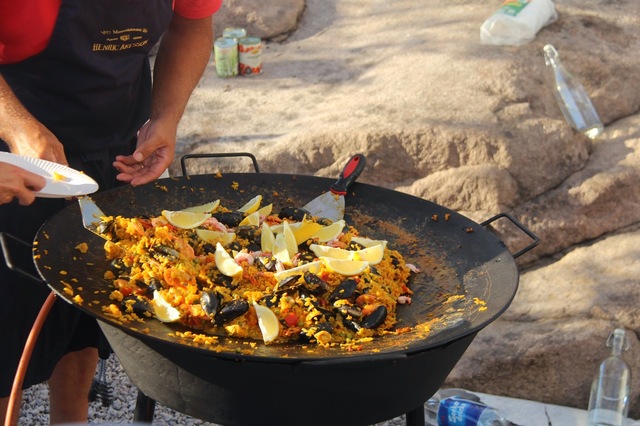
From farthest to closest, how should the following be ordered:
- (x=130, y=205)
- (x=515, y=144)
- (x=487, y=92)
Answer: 1. (x=487, y=92)
2. (x=515, y=144)
3. (x=130, y=205)

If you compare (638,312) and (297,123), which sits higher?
(297,123)

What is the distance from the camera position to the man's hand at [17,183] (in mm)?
1971

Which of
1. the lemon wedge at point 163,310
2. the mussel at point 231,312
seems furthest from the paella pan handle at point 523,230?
the lemon wedge at point 163,310

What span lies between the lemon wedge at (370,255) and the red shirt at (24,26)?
108 cm

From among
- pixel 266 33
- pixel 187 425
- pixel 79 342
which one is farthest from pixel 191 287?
pixel 266 33

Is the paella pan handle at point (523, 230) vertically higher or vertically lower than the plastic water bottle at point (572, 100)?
higher

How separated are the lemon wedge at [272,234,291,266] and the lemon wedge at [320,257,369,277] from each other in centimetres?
9

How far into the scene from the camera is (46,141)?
89.4 inches

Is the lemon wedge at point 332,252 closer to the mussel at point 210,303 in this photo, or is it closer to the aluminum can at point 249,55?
the mussel at point 210,303

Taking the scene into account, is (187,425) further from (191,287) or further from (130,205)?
(191,287)

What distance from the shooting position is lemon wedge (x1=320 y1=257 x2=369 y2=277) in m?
2.20

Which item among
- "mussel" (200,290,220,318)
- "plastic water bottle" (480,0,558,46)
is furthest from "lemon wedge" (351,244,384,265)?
"plastic water bottle" (480,0,558,46)

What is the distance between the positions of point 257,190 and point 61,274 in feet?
2.73

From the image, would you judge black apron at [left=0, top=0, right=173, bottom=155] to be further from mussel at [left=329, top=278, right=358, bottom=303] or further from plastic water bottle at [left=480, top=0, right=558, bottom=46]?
plastic water bottle at [left=480, top=0, right=558, bottom=46]
